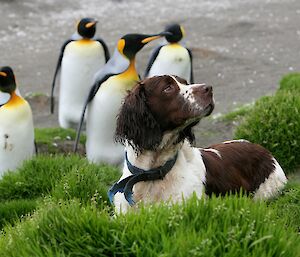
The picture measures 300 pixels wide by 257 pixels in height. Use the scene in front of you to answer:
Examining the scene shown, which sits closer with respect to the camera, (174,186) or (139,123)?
(139,123)

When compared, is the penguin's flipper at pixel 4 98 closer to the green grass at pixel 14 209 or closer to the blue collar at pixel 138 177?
the green grass at pixel 14 209

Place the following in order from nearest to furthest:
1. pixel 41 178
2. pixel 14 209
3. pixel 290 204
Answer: pixel 290 204
pixel 14 209
pixel 41 178

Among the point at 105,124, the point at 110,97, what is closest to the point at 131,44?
the point at 110,97

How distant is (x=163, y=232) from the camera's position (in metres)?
2.75

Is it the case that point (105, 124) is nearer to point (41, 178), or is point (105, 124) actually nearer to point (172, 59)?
point (172, 59)

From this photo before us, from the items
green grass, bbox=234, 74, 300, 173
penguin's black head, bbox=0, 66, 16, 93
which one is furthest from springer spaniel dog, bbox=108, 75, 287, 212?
penguin's black head, bbox=0, 66, 16, 93

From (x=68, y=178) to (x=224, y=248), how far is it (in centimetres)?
235

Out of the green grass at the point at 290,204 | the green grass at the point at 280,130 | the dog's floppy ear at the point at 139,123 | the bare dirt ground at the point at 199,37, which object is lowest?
the bare dirt ground at the point at 199,37

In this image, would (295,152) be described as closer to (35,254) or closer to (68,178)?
(68,178)

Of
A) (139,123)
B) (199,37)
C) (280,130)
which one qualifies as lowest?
(199,37)

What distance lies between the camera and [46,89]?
1253 cm

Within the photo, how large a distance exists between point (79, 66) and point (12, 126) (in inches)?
75.6

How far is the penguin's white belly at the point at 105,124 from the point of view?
7.03 metres

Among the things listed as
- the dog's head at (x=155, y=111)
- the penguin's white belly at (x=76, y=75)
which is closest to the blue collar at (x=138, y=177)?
the dog's head at (x=155, y=111)
